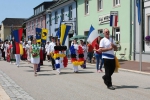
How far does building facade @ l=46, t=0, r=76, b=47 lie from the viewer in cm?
3562

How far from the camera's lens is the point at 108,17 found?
2662 cm

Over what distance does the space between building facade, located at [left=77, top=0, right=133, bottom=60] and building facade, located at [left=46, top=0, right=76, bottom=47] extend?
1681mm

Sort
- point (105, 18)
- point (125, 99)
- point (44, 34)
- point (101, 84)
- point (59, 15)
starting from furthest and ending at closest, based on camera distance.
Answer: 1. point (59, 15)
2. point (105, 18)
3. point (44, 34)
4. point (101, 84)
5. point (125, 99)

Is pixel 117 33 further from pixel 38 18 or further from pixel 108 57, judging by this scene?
pixel 38 18

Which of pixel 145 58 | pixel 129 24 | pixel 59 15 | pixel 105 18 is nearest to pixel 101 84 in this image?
pixel 145 58

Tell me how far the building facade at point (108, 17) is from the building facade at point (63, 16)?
66.2 inches

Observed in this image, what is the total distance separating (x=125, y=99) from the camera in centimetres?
785

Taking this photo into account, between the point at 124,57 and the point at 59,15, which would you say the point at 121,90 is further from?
the point at 59,15

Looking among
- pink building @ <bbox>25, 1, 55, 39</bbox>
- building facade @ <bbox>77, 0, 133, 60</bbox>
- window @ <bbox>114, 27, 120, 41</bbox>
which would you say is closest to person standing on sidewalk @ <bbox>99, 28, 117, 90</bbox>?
building facade @ <bbox>77, 0, 133, 60</bbox>

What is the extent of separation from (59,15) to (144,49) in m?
21.1

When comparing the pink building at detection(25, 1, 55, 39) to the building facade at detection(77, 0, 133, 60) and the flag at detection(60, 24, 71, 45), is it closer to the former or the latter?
the building facade at detection(77, 0, 133, 60)

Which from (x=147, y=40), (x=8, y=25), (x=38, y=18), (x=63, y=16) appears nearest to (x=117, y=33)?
(x=147, y=40)

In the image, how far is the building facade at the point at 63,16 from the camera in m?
35.6

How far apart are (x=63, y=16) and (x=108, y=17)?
46.0 feet
